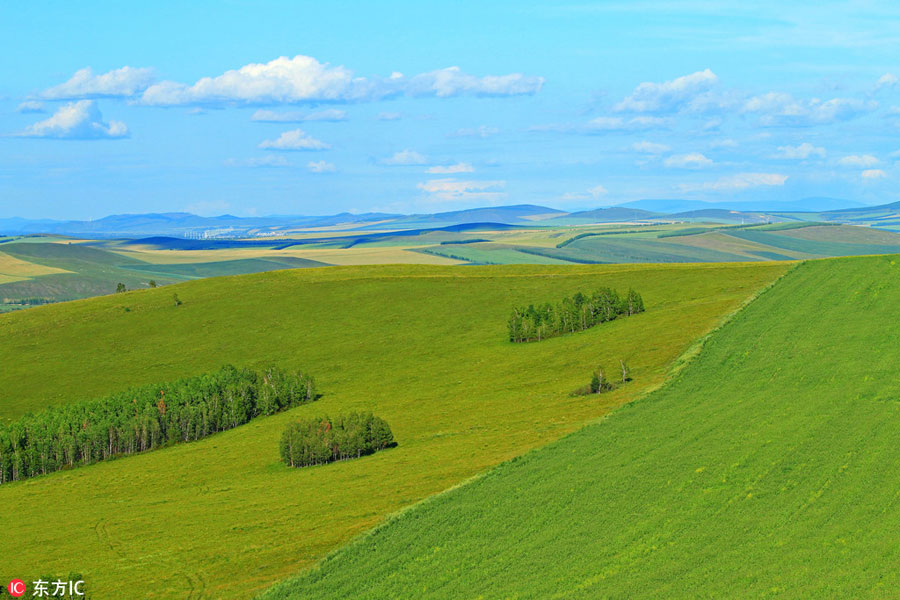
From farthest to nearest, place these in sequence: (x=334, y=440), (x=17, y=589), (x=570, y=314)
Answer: (x=570, y=314) → (x=334, y=440) → (x=17, y=589)

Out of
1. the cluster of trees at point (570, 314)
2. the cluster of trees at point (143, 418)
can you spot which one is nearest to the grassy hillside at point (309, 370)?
the cluster of trees at point (570, 314)

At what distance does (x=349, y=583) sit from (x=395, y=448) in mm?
36001

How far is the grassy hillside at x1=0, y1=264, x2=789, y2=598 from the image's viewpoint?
5372 centimetres

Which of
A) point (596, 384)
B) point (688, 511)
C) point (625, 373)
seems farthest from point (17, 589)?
point (625, 373)

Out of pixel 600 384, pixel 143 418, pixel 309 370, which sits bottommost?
pixel 143 418

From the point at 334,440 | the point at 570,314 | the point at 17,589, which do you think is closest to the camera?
the point at 17,589

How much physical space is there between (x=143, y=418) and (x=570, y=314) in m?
58.9

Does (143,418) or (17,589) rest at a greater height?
(17,589)

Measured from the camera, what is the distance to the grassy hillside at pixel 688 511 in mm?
35094

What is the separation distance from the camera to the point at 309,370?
390 ft

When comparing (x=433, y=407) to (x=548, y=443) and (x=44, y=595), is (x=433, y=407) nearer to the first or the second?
(x=548, y=443)

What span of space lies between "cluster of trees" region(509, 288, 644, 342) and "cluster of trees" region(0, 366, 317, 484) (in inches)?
1191

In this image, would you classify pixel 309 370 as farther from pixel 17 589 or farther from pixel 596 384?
pixel 17 589

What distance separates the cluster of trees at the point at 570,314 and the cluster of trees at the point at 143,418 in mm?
30249
